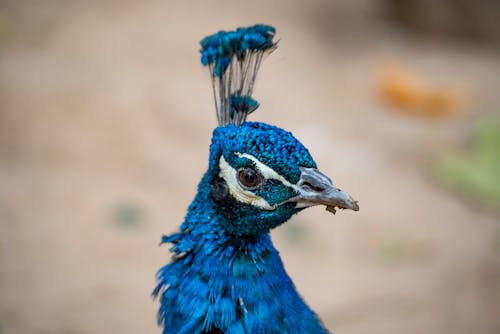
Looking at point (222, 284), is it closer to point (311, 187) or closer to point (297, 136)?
point (311, 187)

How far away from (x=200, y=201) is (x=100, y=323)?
1.87 meters

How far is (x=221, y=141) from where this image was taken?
5.53ft

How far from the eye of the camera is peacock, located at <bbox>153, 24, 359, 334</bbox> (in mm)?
1599

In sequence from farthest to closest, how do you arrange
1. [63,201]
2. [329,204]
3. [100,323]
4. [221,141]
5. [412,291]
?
[63,201]
[412,291]
[100,323]
[221,141]
[329,204]

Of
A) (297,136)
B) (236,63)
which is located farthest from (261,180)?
(297,136)

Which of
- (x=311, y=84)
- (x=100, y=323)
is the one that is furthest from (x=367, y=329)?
(x=311, y=84)

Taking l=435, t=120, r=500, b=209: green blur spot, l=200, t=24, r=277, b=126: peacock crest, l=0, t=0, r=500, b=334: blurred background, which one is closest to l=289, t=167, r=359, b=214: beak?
l=200, t=24, r=277, b=126: peacock crest

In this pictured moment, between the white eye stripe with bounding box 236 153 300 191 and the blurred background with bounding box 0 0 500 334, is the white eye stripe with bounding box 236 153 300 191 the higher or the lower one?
the lower one

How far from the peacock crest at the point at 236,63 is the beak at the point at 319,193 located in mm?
357

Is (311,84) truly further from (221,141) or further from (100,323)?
(221,141)

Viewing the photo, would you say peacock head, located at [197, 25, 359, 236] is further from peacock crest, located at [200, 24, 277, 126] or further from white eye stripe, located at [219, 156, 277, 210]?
peacock crest, located at [200, 24, 277, 126]

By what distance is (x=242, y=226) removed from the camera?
5.54 ft

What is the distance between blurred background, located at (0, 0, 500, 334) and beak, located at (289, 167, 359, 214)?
6.83 ft

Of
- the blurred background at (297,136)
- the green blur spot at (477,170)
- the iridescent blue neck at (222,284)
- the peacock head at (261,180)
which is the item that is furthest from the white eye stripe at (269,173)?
the green blur spot at (477,170)
